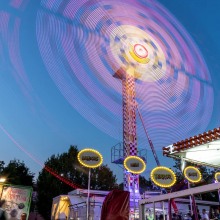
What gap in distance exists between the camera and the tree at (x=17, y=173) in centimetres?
4393

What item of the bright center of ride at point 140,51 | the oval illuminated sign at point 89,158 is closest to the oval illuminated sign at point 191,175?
the oval illuminated sign at point 89,158

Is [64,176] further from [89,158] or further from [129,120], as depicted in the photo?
[89,158]

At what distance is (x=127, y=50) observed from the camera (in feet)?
84.0

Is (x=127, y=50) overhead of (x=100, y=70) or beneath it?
overhead

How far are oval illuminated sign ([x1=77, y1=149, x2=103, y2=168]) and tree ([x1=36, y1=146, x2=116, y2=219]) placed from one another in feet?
98.5

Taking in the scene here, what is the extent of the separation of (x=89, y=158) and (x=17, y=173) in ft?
123

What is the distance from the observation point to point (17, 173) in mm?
46188

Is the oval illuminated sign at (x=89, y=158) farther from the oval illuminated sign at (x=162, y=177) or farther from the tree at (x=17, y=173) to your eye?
the tree at (x=17, y=173)

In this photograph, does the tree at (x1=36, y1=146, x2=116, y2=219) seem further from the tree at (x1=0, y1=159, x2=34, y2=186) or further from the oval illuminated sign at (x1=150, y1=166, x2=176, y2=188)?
the oval illuminated sign at (x1=150, y1=166, x2=176, y2=188)

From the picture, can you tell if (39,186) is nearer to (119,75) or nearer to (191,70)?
(119,75)

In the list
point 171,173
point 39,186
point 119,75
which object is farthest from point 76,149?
point 171,173

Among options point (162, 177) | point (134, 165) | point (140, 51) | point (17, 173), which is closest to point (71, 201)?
point (134, 165)

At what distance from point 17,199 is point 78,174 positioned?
3243 centimetres

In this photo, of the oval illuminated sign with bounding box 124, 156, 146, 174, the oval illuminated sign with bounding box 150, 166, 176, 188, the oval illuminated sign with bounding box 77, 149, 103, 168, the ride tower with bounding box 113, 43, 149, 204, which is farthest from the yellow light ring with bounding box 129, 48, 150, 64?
the oval illuminated sign with bounding box 77, 149, 103, 168
